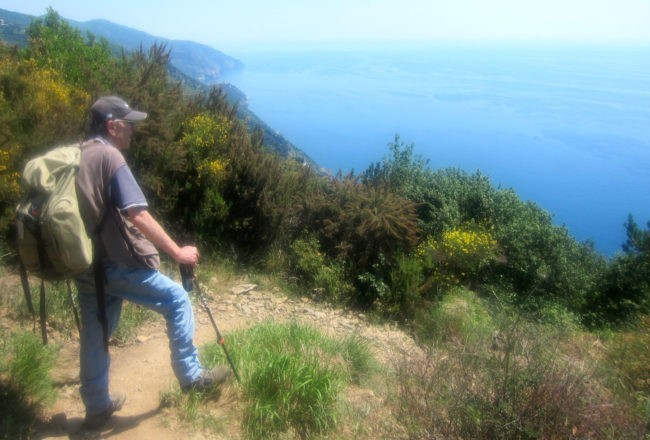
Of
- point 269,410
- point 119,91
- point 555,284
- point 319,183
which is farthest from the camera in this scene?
point 555,284

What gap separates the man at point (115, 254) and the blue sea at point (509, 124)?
9439 millimetres

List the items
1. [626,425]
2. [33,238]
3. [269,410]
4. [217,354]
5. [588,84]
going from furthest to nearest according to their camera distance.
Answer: [588,84], [217,354], [269,410], [626,425], [33,238]

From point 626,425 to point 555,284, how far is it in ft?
32.3

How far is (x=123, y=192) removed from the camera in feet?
8.18

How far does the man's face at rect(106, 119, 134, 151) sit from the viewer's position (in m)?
2.68

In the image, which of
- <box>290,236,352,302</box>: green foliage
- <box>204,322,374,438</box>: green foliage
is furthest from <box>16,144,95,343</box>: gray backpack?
<box>290,236,352,302</box>: green foliage

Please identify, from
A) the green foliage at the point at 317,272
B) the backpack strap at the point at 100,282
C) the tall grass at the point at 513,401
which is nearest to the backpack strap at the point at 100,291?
the backpack strap at the point at 100,282

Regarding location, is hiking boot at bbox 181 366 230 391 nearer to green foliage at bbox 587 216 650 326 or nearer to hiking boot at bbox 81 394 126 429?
hiking boot at bbox 81 394 126 429

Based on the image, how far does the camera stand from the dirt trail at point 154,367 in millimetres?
2967

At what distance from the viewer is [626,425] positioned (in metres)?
2.62

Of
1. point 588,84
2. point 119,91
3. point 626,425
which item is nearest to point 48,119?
point 119,91

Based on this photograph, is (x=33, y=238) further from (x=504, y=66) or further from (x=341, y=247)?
(x=504, y=66)

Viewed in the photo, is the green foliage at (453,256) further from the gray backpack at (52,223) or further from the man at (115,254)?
the gray backpack at (52,223)

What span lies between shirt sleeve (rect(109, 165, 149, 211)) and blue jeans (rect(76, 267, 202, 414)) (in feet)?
1.39
